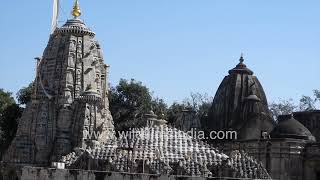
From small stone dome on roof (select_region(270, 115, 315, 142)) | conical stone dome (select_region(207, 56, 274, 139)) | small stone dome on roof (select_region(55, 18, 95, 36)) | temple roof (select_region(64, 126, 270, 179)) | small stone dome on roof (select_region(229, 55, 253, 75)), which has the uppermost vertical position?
small stone dome on roof (select_region(55, 18, 95, 36))

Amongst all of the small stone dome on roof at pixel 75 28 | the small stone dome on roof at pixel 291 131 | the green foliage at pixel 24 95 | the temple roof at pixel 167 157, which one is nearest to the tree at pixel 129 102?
the green foliage at pixel 24 95

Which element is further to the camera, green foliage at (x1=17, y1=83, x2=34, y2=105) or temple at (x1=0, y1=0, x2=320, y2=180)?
green foliage at (x1=17, y1=83, x2=34, y2=105)

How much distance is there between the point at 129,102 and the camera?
66938mm

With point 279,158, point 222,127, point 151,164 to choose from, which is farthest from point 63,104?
point 151,164

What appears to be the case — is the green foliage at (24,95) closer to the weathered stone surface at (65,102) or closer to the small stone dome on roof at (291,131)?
the weathered stone surface at (65,102)

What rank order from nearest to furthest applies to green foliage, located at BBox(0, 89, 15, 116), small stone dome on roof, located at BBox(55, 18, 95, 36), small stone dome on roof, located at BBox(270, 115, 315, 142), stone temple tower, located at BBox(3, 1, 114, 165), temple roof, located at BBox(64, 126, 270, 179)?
temple roof, located at BBox(64, 126, 270, 179)
small stone dome on roof, located at BBox(270, 115, 315, 142)
stone temple tower, located at BBox(3, 1, 114, 165)
small stone dome on roof, located at BBox(55, 18, 95, 36)
green foliage, located at BBox(0, 89, 15, 116)

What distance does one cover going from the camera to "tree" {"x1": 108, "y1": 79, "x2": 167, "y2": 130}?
6612cm

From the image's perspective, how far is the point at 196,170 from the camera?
29.4 m

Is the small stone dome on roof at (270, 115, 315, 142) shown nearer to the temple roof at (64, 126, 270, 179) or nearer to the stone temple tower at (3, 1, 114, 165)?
the temple roof at (64, 126, 270, 179)

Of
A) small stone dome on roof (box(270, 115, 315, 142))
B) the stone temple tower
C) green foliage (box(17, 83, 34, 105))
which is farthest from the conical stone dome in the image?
green foliage (box(17, 83, 34, 105))

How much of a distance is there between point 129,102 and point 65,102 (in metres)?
16.6

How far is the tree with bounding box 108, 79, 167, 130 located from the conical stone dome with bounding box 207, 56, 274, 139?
1337 centimetres

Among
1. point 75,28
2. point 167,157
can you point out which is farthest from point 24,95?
point 167,157

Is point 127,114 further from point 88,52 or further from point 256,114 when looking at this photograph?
point 256,114
